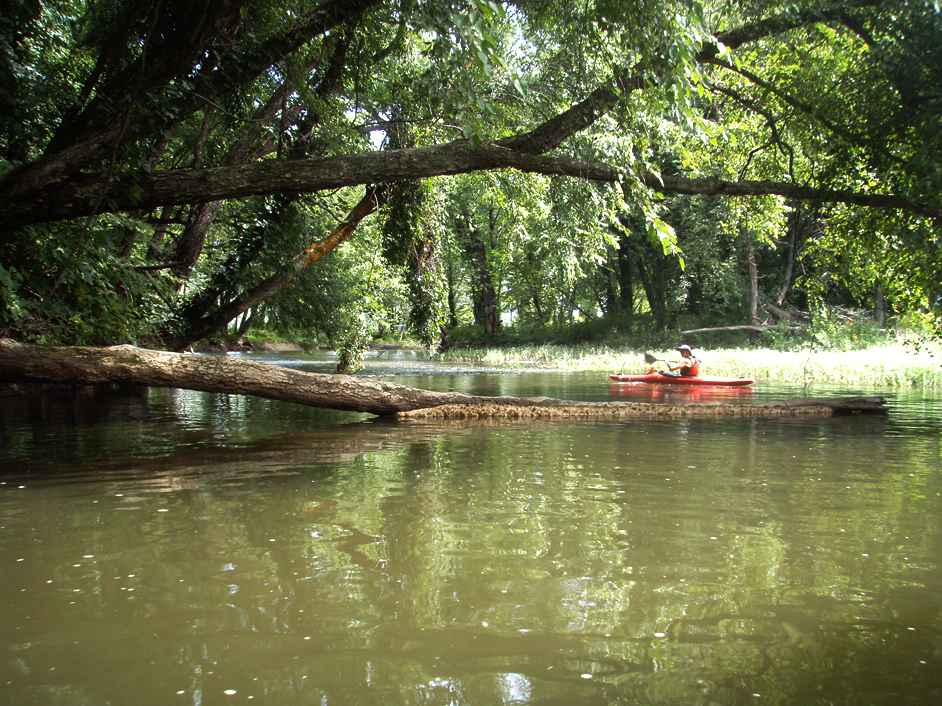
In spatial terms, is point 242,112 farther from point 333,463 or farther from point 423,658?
point 423,658

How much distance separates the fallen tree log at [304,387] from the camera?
325 inches

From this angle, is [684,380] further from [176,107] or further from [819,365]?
[176,107]

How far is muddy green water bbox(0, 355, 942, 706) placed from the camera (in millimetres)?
2715

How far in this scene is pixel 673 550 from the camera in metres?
4.28

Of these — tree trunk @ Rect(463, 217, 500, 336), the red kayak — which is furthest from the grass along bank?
tree trunk @ Rect(463, 217, 500, 336)

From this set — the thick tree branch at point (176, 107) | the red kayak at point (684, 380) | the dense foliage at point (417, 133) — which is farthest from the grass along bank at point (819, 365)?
the thick tree branch at point (176, 107)

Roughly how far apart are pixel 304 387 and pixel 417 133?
18.0ft

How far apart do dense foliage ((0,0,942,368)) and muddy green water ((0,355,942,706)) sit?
3.00 m

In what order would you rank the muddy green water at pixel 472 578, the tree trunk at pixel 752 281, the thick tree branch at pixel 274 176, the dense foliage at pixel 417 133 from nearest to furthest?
1. the muddy green water at pixel 472 578
2. the dense foliage at pixel 417 133
3. the thick tree branch at pixel 274 176
4. the tree trunk at pixel 752 281

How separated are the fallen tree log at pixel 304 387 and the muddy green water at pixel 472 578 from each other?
3.57ft

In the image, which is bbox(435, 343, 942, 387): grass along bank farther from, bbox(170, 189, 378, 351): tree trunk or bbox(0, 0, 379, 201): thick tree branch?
bbox(0, 0, 379, 201): thick tree branch

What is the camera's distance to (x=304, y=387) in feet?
32.4

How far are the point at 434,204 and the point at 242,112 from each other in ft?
15.3

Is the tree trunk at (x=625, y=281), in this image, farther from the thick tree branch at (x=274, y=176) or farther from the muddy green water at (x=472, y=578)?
the muddy green water at (x=472, y=578)
